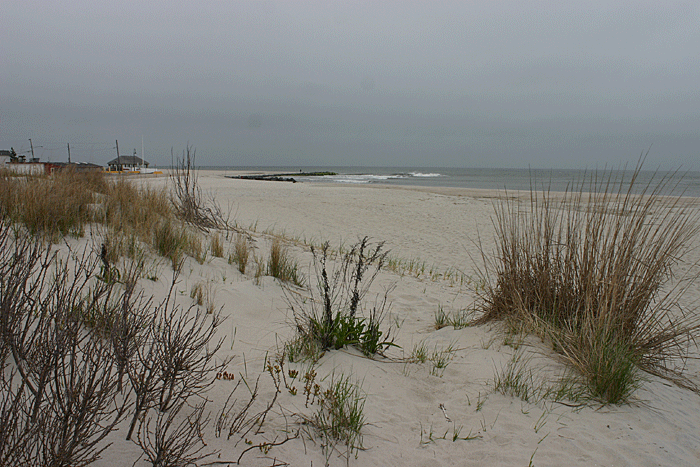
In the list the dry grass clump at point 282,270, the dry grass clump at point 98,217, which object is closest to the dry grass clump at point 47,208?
the dry grass clump at point 98,217

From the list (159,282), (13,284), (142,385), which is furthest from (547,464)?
(159,282)

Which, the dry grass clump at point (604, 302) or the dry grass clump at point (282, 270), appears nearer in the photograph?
the dry grass clump at point (604, 302)

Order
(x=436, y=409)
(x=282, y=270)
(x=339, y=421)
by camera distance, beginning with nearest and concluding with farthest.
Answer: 1. (x=339, y=421)
2. (x=436, y=409)
3. (x=282, y=270)

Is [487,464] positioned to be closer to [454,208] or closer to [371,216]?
[371,216]

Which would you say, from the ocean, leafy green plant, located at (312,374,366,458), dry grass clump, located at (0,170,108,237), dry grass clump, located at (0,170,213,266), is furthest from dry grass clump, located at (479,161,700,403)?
dry grass clump, located at (0,170,108,237)

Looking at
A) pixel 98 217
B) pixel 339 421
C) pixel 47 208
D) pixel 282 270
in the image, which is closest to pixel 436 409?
pixel 339 421

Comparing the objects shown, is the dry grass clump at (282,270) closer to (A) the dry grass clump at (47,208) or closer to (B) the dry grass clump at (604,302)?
(A) the dry grass clump at (47,208)

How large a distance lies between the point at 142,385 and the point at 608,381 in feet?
9.14

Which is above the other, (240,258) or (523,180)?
(523,180)

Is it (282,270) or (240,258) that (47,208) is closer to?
(240,258)

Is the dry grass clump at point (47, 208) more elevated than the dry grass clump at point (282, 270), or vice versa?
the dry grass clump at point (47, 208)

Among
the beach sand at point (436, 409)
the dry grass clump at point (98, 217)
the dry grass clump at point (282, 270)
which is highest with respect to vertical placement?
the dry grass clump at point (98, 217)

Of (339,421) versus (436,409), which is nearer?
(339,421)

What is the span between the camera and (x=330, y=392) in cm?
247
